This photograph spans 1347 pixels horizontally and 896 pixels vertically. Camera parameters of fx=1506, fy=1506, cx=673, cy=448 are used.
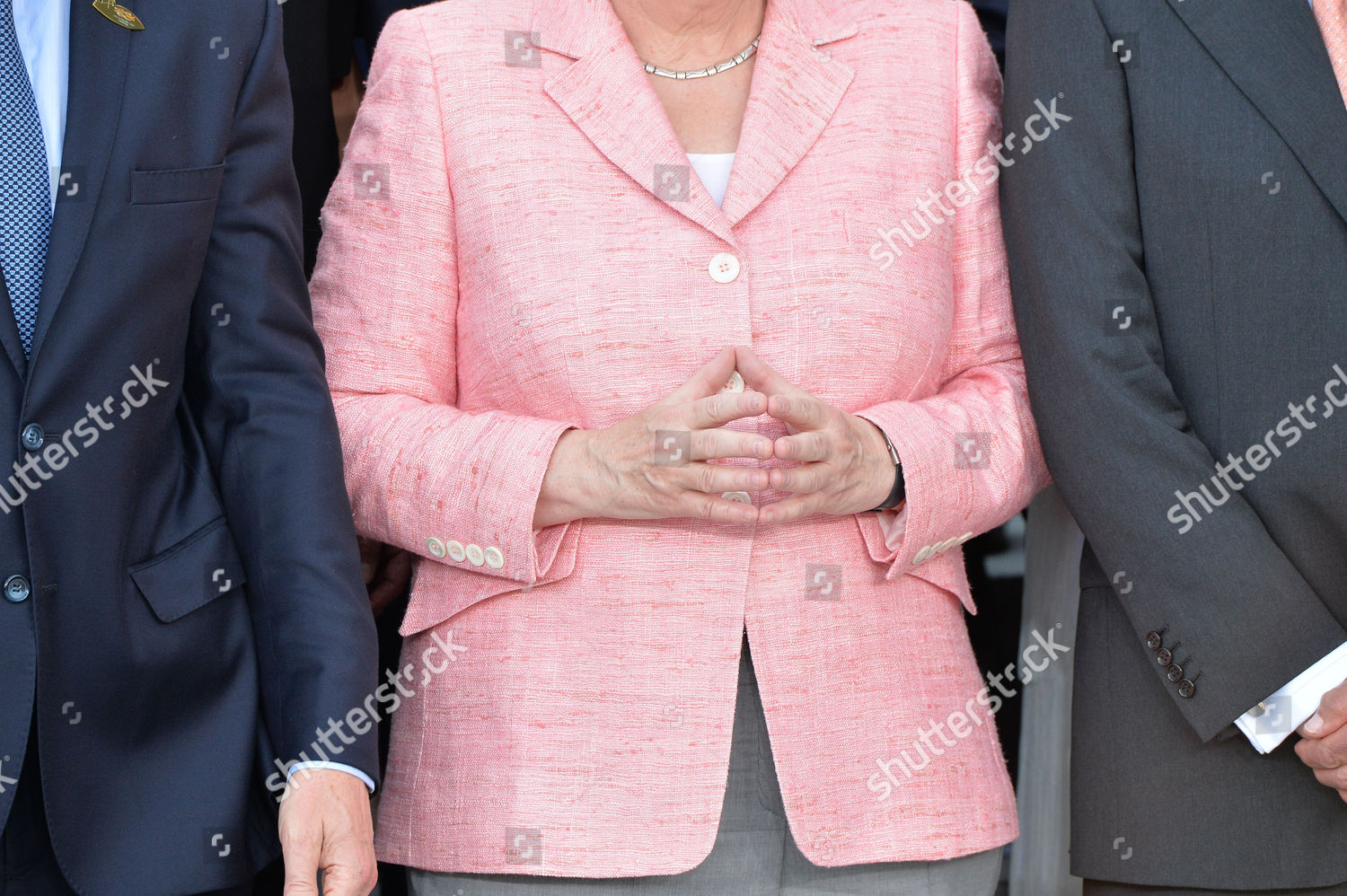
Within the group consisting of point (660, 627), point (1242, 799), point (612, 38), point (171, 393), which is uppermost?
point (612, 38)

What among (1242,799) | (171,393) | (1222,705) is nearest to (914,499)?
(1222,705)

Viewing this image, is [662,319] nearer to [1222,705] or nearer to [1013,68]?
[1013,68]

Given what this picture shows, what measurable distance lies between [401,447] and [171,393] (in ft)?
1.01

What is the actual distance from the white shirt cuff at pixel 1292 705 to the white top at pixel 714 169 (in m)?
0.90

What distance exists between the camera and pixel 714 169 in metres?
1.94

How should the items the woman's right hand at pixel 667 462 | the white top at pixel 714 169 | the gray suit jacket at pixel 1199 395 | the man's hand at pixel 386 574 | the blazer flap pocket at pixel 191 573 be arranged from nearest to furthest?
1. the blazer flap pocket at pixel 191 573
2. the woman's right hand at pixel 667 462
3. the gray suit jacket at pixel 1199 395
4. the white top at pixel 714 169
5. the man's hand at pixel 386 574

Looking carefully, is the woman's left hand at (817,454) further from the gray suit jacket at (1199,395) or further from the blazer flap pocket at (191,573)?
the blazer flap pocket at (191,573)

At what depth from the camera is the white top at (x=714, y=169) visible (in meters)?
1.92

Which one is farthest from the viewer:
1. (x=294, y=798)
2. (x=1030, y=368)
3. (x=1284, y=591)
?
(x=1030, y=368)

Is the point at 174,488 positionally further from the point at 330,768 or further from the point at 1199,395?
the point at 1199,395

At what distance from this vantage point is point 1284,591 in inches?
69.4

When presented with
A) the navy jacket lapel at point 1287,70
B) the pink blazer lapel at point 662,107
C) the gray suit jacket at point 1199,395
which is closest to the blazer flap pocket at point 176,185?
the pink blazer lapel at point 662,107

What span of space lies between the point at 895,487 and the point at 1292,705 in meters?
0.53

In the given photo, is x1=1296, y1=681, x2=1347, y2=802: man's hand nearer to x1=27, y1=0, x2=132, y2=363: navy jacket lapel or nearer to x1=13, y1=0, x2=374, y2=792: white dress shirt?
x1=13, y1=0, x2=374, y2=792: white dress shirt
